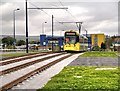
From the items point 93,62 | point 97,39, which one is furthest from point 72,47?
point 97,39

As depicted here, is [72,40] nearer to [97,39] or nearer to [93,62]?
[93,62]

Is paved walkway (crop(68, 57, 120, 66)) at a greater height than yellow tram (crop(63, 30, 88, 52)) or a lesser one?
lesser

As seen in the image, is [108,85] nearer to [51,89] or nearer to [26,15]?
[51,89]

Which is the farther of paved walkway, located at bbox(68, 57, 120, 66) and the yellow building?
the yellow building

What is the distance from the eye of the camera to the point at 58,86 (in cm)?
1415

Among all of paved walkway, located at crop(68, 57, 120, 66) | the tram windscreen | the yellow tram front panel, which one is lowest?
paved walkway, located at crop(68, 57, 120, 66)

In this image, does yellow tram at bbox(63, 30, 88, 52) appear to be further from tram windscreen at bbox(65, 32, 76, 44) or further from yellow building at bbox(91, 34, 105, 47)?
yellow building at bbox(91, 34, 105, 47)

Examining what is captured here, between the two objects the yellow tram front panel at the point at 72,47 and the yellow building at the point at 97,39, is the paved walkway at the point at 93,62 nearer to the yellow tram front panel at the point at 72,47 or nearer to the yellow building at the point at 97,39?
the yellow tram front panel at the point at 72,47

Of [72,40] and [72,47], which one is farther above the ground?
[72,40]

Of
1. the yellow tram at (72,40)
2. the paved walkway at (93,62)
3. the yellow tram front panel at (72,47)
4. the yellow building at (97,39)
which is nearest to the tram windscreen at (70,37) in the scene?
the yellow tram at (72,40)

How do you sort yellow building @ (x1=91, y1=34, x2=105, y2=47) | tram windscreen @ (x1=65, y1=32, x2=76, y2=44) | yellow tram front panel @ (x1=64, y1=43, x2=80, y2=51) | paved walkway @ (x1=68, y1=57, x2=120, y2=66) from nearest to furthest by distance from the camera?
paved walkway @ (x1=68, y1=57, x2=120, y2=66) → tram windscreen @ (x1=65, y1=32, x2=76, y2=44) → yellow tram front panel @ (x1=64, y1=43, x2=80, y2=51) → yellow building @ (x1=91, y1=34, x2=105, y2=47)

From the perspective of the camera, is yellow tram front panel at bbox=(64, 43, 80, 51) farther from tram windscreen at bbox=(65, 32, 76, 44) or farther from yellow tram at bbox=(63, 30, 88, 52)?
tram windscreen at bbox=(65, 32, 76, 44)

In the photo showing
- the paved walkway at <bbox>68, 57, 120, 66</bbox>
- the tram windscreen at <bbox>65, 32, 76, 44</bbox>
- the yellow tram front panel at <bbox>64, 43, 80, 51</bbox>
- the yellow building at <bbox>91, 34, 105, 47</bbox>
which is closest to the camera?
the paved walkway at <bbox>68, 57, 120, 66</bbox>

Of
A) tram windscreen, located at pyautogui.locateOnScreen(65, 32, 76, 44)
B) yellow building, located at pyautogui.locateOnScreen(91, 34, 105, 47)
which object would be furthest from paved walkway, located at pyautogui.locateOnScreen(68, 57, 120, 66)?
yellow building, located at pyautogui.locateOnScreen(91, 34, 105, 47)
